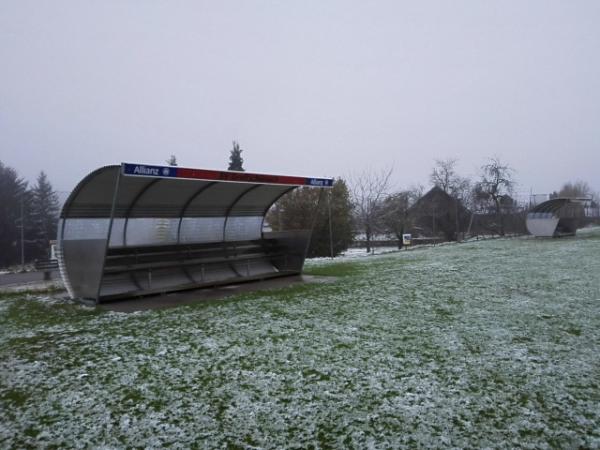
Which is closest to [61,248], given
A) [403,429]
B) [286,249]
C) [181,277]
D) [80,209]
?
[80,209]

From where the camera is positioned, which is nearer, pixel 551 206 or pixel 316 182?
pixel 316 182

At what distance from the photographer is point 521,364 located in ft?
16.0

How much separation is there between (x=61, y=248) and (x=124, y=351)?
4.66 meters

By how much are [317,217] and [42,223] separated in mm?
30857

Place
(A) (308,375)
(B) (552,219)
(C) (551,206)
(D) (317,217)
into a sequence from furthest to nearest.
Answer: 1. (C) (551,206)
2. (B) (552,219)
3. (D) (317,217)
4. (A) (308,375)

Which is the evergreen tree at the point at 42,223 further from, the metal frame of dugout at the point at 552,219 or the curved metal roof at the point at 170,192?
the metal frame of dugout at the point at 552,219

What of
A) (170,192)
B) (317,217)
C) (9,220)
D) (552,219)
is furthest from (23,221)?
(552,219)

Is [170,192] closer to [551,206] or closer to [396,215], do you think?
[551,206]

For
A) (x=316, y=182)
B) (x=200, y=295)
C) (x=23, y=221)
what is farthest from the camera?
(x=23, y=221)

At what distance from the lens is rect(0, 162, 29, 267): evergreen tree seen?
39.8 m

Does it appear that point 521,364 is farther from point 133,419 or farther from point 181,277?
point 181,277

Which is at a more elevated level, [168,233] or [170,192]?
[170,192]

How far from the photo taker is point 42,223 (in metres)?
42.9

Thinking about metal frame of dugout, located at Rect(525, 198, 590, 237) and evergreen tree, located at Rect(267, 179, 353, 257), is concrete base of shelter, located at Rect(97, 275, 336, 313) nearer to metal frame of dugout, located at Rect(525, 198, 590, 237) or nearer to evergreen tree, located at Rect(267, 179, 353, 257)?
evergreen tree, located at Rect(267, 179, 353, 257)
